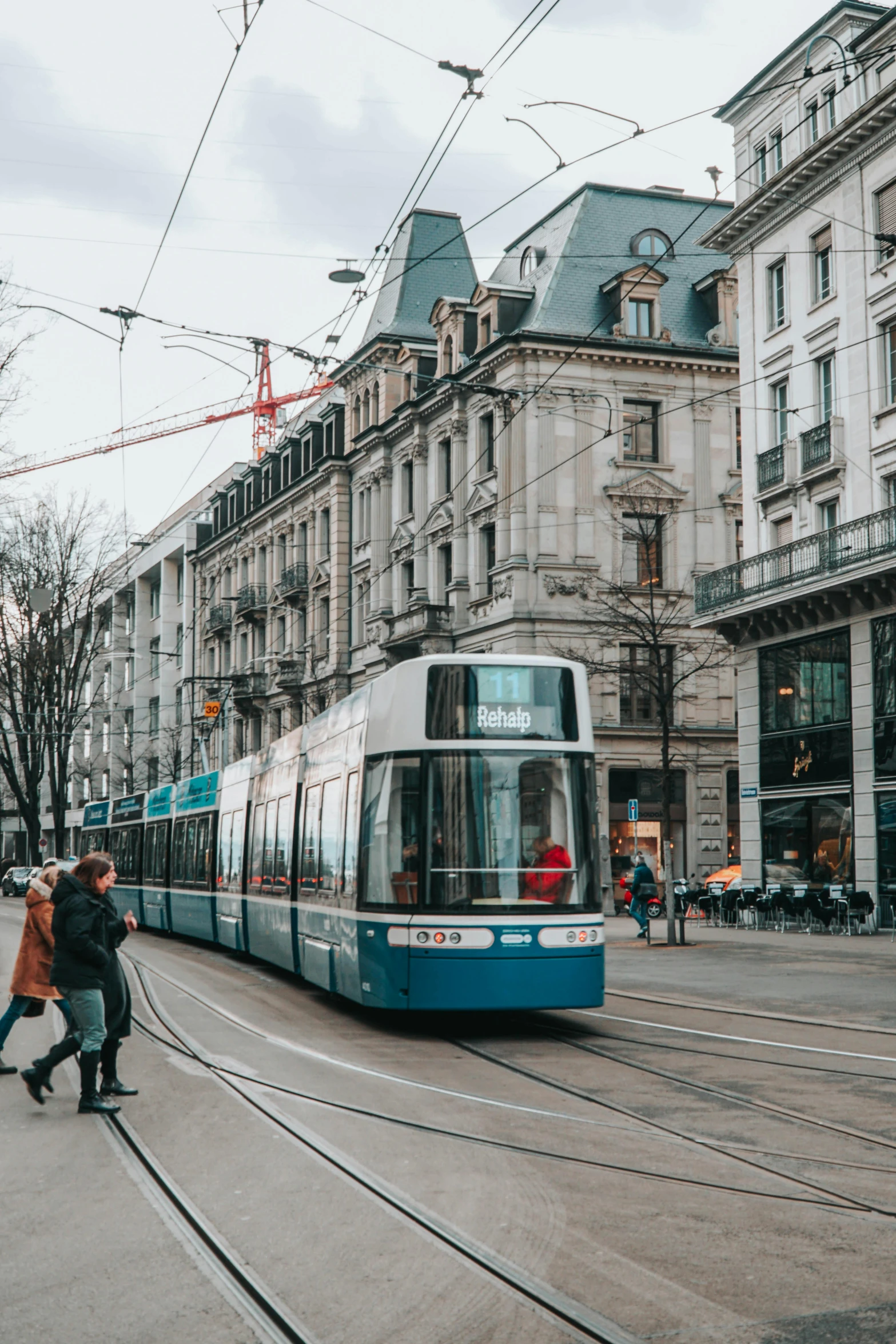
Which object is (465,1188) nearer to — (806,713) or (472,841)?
(472,841)

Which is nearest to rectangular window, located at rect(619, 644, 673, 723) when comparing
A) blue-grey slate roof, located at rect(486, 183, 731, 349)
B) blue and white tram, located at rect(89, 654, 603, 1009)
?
blue-grey slate roof, located at rect(486, 183, 731, 349)

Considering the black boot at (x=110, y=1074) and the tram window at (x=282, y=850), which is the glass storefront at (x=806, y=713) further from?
the black boot at (x=110, y=1074)

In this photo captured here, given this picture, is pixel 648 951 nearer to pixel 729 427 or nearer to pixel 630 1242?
pixel 630 1242

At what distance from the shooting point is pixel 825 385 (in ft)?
104

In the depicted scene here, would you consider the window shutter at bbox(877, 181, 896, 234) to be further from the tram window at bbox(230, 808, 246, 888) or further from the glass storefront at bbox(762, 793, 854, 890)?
the tram window at bbox(230, 808, 246, 888)

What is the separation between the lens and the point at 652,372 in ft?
141

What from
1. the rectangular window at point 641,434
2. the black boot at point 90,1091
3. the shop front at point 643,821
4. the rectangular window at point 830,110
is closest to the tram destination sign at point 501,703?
the black boot at point 90,1091

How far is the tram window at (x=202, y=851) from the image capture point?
84.1 ft

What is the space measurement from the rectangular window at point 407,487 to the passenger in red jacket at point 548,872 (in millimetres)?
36678

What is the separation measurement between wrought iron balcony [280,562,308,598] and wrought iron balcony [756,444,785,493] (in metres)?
26.1

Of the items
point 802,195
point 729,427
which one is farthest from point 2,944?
point 729,427

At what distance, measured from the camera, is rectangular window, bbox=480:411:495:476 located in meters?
42.4

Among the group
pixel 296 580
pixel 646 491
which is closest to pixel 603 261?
pixel 646 491

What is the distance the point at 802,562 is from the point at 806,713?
3180 mm
